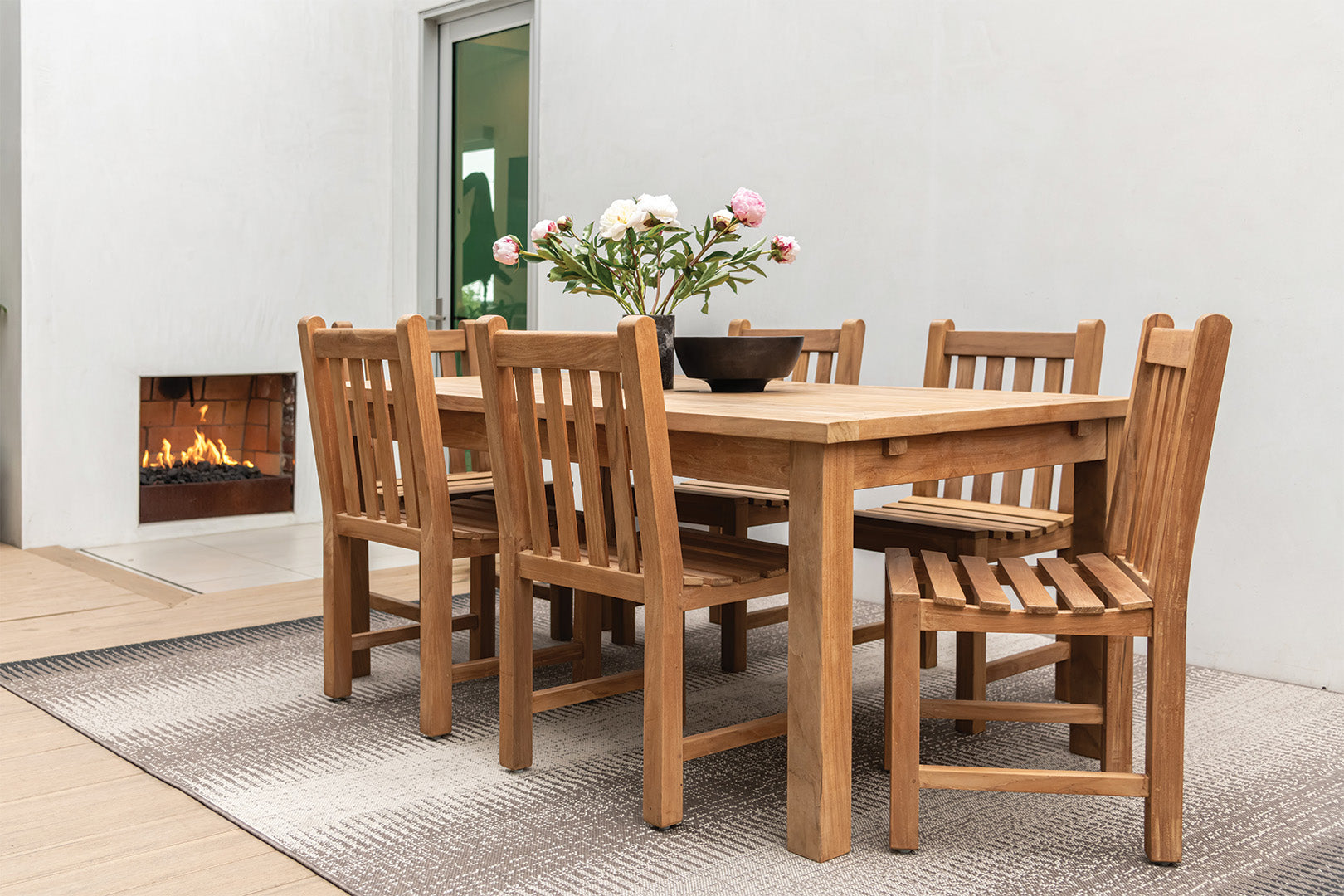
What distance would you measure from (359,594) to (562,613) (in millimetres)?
598

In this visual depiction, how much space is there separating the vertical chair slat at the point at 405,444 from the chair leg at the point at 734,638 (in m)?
0.86

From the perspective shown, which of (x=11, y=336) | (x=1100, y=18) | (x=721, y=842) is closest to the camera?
(x=721, y=842)

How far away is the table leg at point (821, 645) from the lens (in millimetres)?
2006

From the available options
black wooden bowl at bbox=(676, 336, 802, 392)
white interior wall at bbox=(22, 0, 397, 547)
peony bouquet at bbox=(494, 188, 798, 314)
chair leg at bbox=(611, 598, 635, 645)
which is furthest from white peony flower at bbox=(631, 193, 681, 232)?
white interior wall at bbox=(22, 0, 397, 547)

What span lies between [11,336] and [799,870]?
4.00 meters

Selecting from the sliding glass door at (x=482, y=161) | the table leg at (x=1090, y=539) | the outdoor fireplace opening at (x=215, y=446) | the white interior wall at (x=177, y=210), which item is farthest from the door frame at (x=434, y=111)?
the table leg at (x=1090, y=539)

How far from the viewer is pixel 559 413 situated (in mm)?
2215

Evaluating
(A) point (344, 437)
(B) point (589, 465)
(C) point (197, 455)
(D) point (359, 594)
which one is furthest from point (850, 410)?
(C) point (197, 455)

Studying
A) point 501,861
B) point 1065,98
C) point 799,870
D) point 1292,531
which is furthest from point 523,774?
point 1065,98

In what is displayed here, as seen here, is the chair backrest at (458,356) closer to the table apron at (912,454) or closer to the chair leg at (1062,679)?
the table apron at (912,454)

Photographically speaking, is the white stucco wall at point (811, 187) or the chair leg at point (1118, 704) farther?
the white stucco wall at point (811, 187)

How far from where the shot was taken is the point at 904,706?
6.62 feet

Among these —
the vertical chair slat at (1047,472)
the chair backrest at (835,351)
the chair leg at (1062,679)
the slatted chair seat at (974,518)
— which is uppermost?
the chair backrest at (835,351)

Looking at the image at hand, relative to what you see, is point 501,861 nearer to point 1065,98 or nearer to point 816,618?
point 816,618
